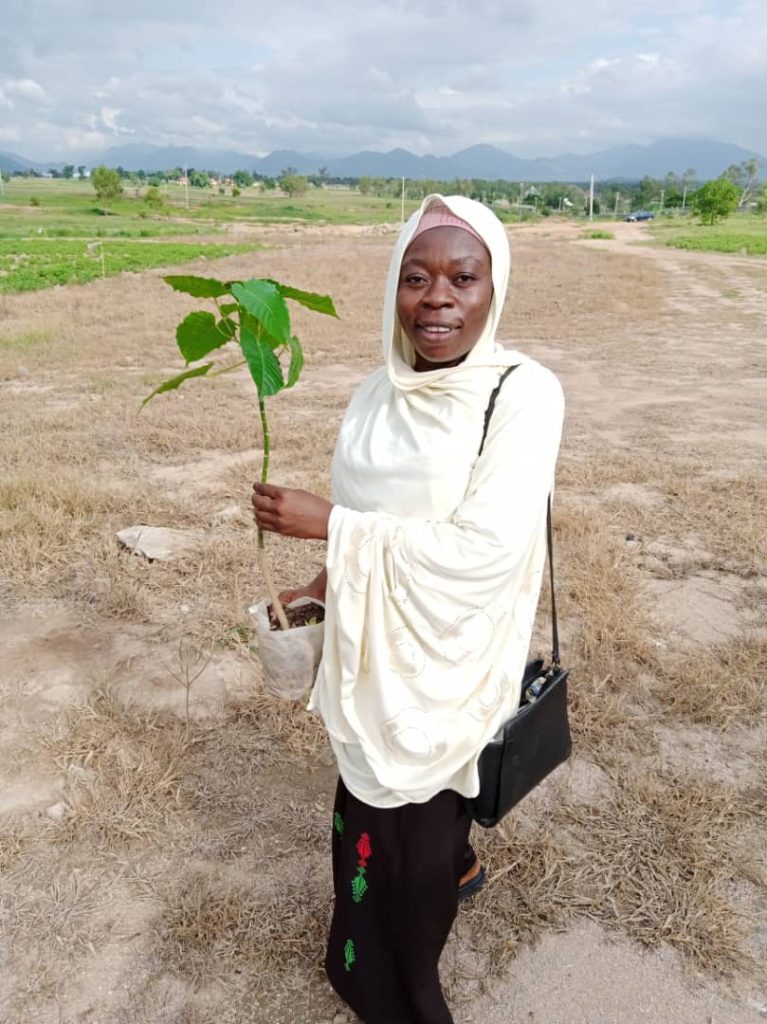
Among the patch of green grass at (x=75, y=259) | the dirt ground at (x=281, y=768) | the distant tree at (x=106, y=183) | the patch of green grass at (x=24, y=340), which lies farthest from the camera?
the distant tree at (x=106, y=183)

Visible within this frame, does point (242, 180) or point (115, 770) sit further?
point (242, 180)

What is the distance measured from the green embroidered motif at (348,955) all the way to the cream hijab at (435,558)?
434mm

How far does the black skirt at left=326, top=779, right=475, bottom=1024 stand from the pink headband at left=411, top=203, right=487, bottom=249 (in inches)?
40.5

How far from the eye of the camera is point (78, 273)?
58.1 feet

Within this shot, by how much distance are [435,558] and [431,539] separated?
3 cm

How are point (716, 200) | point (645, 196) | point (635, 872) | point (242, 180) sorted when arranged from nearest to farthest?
point (635, 872)
point (716, 200)
point (645, 196)
point (242, 180)

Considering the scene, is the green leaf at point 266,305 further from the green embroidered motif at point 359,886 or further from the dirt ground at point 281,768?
the dirt ground at point 281,768

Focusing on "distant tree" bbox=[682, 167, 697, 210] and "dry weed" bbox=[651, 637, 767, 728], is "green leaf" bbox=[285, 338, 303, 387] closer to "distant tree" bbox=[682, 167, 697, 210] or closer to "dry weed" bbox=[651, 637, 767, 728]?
"dry weed" bbox=[651, 637, 767, 728]

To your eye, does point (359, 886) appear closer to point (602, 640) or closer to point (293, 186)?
point (602, 640)

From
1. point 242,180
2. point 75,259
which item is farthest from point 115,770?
point 242,180

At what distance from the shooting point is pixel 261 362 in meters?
1.28

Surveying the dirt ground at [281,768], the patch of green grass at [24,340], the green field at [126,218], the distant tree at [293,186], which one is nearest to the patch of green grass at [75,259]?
the patch of green grass at [24,340]

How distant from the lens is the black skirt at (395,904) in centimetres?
141

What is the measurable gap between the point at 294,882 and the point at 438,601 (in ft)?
3.80
